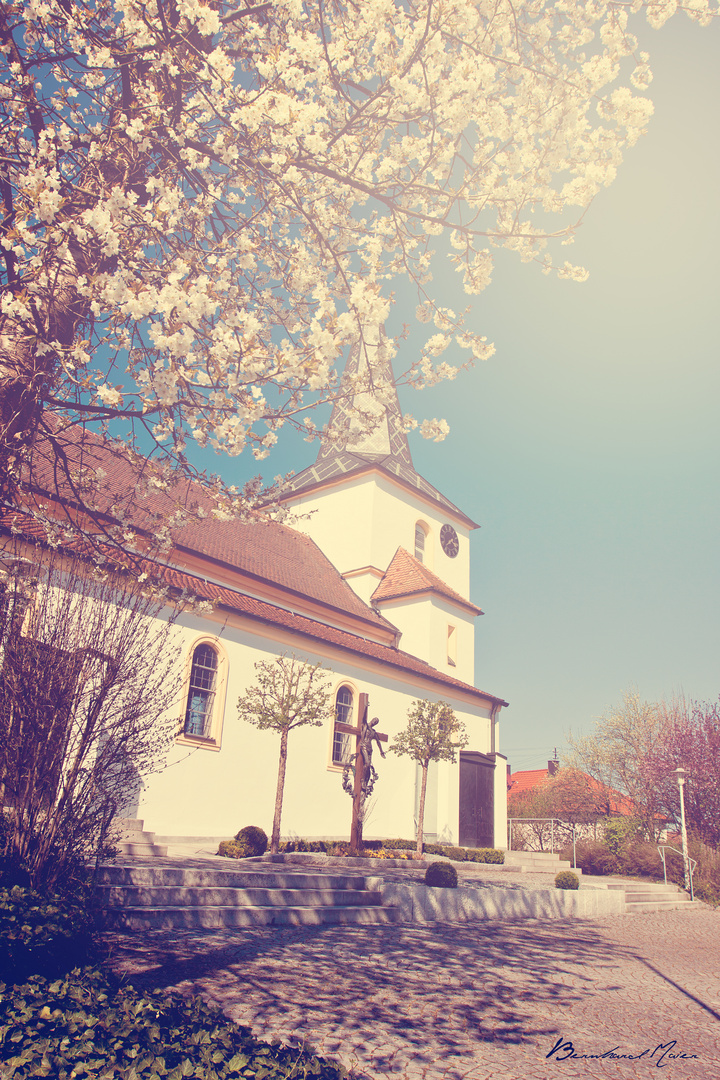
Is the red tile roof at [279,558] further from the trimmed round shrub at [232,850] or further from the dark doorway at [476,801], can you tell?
the trimmed round shrub at [232,850]

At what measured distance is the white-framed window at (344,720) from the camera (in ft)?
61.3

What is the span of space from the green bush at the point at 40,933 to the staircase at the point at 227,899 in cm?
150

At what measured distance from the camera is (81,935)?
4.57 m

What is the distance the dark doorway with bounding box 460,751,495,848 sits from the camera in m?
22.0

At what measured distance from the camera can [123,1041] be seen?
3.07 m

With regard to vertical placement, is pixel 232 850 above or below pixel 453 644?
below

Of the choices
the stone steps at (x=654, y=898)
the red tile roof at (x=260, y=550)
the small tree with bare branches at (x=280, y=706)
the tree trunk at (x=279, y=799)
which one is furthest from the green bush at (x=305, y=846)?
the red tile roof at (x=260, y=550)

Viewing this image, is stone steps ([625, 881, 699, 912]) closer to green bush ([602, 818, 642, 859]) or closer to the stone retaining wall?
the stone retaining wall

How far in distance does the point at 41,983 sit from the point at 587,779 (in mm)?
36789

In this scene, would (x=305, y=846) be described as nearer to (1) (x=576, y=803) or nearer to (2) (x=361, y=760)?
(2) (x=361, y=760)

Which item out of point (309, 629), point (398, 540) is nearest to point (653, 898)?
point (309, 629)

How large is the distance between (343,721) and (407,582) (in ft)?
24.0

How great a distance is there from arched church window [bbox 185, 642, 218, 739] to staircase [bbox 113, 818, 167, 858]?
2400 millimetres

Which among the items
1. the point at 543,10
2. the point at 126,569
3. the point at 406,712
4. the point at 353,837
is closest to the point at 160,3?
the point at 543,10
